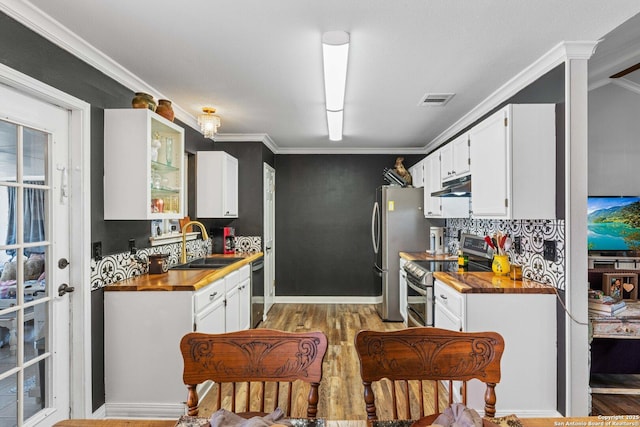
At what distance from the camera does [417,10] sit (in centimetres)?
194

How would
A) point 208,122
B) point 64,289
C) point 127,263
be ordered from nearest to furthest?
point 64,289
point 127,263
point 208,122

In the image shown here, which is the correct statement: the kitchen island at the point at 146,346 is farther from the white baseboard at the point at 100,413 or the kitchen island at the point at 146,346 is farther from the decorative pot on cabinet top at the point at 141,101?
the decorative pot on cabinet top at the point at 141,101

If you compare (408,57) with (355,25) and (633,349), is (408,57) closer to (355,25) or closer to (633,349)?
(355,25)

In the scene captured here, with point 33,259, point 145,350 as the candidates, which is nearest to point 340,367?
point 145,350

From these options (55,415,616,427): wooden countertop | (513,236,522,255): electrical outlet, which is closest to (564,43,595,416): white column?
(513,236,522,255): electrical outlet

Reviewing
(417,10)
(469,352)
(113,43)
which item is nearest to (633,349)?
(469,352)

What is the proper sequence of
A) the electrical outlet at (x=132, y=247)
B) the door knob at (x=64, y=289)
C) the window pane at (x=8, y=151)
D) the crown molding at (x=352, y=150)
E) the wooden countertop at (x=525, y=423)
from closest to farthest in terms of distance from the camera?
the wooden countertop at (x=525, y=423)
the window pane at (x=8, y=151)
the door knob at (x=64, y=289)
the electrical outlet at (x=132, y=247)
the crown molding at (x=352, y=150)

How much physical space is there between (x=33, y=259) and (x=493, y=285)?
2.80 m

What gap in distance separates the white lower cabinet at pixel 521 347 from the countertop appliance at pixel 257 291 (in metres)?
2.58

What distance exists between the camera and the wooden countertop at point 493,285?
8.24 ft

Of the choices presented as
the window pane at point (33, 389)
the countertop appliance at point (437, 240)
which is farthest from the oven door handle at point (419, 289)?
the window pane at point (33, 389)

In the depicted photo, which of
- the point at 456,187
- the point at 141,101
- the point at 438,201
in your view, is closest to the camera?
the point at 141,101

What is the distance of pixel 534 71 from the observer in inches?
104

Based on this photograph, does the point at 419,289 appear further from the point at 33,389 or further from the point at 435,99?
the point at 33,389
